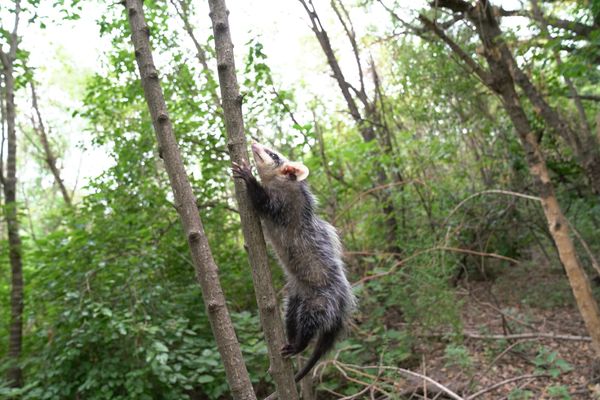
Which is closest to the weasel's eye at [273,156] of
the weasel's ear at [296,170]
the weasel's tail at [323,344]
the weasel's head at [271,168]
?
the weasel's head at [271,168]

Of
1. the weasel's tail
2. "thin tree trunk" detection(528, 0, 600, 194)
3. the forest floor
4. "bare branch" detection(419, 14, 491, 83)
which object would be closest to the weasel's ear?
the weasel's tail

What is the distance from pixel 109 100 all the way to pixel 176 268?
7.68ft

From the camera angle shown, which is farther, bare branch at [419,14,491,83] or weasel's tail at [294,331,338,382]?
bare branch at [419,14,491,83]

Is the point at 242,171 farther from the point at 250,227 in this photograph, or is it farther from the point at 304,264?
the point at 304,264

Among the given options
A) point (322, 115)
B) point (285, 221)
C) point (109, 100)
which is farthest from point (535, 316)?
point (109, 100)

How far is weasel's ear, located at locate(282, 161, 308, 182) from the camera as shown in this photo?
3436mm

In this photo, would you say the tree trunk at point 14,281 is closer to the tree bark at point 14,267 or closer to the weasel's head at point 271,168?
the tree bark at point 14,267

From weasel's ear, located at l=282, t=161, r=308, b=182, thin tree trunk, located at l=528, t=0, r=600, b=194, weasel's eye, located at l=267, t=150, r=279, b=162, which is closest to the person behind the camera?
weasel's ear, located at l=282, t=161, r=308, b=182

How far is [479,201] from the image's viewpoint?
309 inches

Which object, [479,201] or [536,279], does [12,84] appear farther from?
[536,279]

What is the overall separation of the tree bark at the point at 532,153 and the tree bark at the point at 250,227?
3.54 meters

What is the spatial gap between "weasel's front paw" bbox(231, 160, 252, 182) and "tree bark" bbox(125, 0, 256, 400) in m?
0.37

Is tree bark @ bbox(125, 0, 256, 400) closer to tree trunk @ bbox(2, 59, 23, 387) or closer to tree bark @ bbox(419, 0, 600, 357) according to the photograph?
tree bark @ bbox(419, 0, 600, 357)

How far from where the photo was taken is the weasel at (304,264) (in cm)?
323
